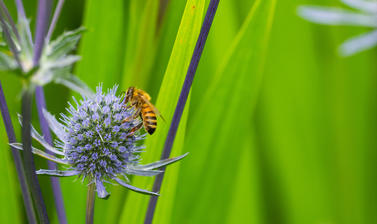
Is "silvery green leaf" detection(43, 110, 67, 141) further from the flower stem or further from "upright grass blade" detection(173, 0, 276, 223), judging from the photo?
"upright grass blade" detection(173, 0, 276, 223)

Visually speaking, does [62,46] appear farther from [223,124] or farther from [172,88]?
[223,124]

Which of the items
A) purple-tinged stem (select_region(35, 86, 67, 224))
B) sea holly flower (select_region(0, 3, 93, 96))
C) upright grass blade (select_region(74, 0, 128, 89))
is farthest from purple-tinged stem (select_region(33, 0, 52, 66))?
upright grass blade (select_region(74, 0, 128, 89))

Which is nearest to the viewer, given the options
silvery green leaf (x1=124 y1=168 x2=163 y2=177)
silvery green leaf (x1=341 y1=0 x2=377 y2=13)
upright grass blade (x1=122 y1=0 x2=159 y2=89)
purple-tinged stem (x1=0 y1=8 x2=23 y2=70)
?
purple-tinged stem (x1=0 y1=8 x2=23 y2=70)

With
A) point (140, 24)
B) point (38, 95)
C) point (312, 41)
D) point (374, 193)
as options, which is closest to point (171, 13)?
point (140, 24)

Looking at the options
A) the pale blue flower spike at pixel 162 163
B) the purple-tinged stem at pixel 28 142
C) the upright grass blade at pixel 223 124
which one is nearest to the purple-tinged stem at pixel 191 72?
the pale blue flower spike at pixel 162 163

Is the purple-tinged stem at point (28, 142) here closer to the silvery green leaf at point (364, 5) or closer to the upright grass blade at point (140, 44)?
the upright grass blade at point (140, 44)
